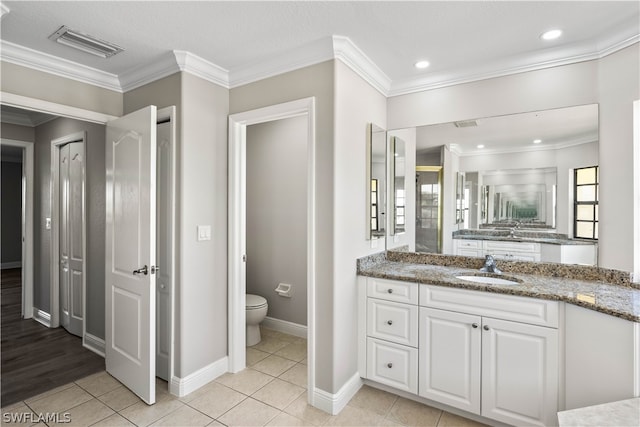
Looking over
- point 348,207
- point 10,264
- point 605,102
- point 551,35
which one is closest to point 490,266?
point 348,207

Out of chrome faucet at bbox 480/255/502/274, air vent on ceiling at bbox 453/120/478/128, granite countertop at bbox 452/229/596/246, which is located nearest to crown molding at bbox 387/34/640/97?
air vent on ceiling at bbox 453/120/478/128

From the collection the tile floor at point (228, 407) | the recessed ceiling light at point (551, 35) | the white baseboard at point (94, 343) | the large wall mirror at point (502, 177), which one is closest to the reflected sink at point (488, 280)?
the large wall mirror at point (502, 177)

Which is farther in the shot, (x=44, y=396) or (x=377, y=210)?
(x=377, y=210)

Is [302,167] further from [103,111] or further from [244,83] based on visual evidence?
[103,111]

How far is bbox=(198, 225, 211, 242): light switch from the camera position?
8.30 ft

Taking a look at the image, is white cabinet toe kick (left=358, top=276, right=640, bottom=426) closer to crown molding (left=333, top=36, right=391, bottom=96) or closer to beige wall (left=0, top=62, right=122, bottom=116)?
crown molding (left=333, top=36, right=391, bottom=96)

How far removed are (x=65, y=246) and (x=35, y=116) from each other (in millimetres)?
1479

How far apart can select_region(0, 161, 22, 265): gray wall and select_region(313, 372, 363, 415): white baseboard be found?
8.32 m

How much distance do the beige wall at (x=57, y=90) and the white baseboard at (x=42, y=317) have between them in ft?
8.56

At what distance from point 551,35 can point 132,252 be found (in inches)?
123

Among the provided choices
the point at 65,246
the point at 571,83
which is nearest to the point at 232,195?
the point at 65,246

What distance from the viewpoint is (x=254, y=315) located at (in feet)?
10.4

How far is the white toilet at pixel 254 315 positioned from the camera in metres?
3.16

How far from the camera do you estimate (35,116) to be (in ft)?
12.1
